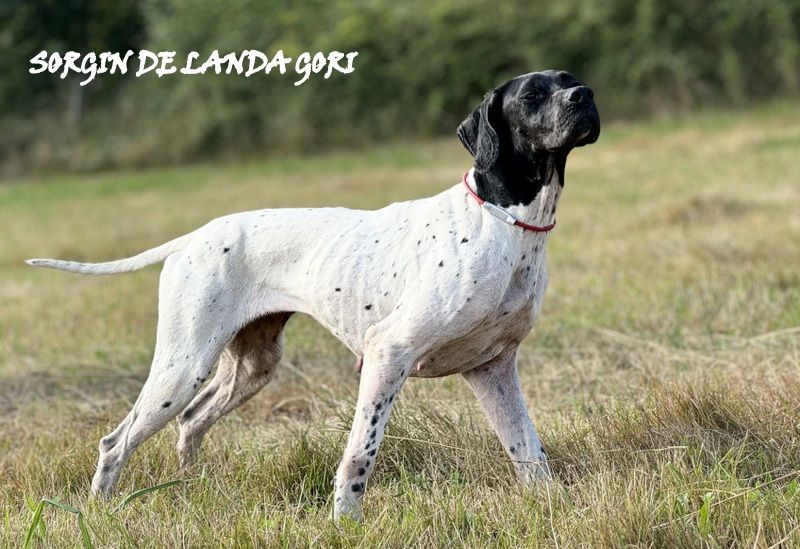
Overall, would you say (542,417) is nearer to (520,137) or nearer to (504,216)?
(504,216)

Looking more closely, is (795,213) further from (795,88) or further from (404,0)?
(404,0)

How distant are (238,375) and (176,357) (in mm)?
489

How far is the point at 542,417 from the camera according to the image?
5254 mm

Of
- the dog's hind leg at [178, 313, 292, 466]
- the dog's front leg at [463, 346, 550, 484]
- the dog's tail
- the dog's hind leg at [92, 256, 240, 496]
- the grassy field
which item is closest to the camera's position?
the grassy field

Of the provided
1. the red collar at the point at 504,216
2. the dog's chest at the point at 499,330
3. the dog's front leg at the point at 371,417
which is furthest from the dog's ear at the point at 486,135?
the dog's front leg at the point at 371,417

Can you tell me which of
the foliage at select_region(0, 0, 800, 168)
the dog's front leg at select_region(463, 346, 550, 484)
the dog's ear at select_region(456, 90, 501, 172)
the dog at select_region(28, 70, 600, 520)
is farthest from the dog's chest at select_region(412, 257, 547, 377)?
the foliage at select_region(0, 0, 800, 168)

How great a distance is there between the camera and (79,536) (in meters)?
3.84

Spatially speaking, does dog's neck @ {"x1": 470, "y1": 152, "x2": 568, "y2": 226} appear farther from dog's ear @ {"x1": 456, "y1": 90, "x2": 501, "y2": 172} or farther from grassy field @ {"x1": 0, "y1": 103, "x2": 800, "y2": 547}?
grassy field @ {"x1": 0, "y1": 103, "x2": 800, "y2": 547}

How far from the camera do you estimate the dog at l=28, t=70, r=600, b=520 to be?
13.2ft

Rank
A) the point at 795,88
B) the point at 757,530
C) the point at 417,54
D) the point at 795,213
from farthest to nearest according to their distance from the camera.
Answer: the point at 417,54 < the point at 795,88 < the point at 795,213 < the point at 757,530

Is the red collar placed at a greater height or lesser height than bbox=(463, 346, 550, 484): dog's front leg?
greater

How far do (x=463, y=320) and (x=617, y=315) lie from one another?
3521 mm

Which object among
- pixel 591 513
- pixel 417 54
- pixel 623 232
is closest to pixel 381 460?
pixel 591 513

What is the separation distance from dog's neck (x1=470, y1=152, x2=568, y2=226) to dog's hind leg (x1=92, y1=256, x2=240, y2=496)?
→ 3.71 feet
